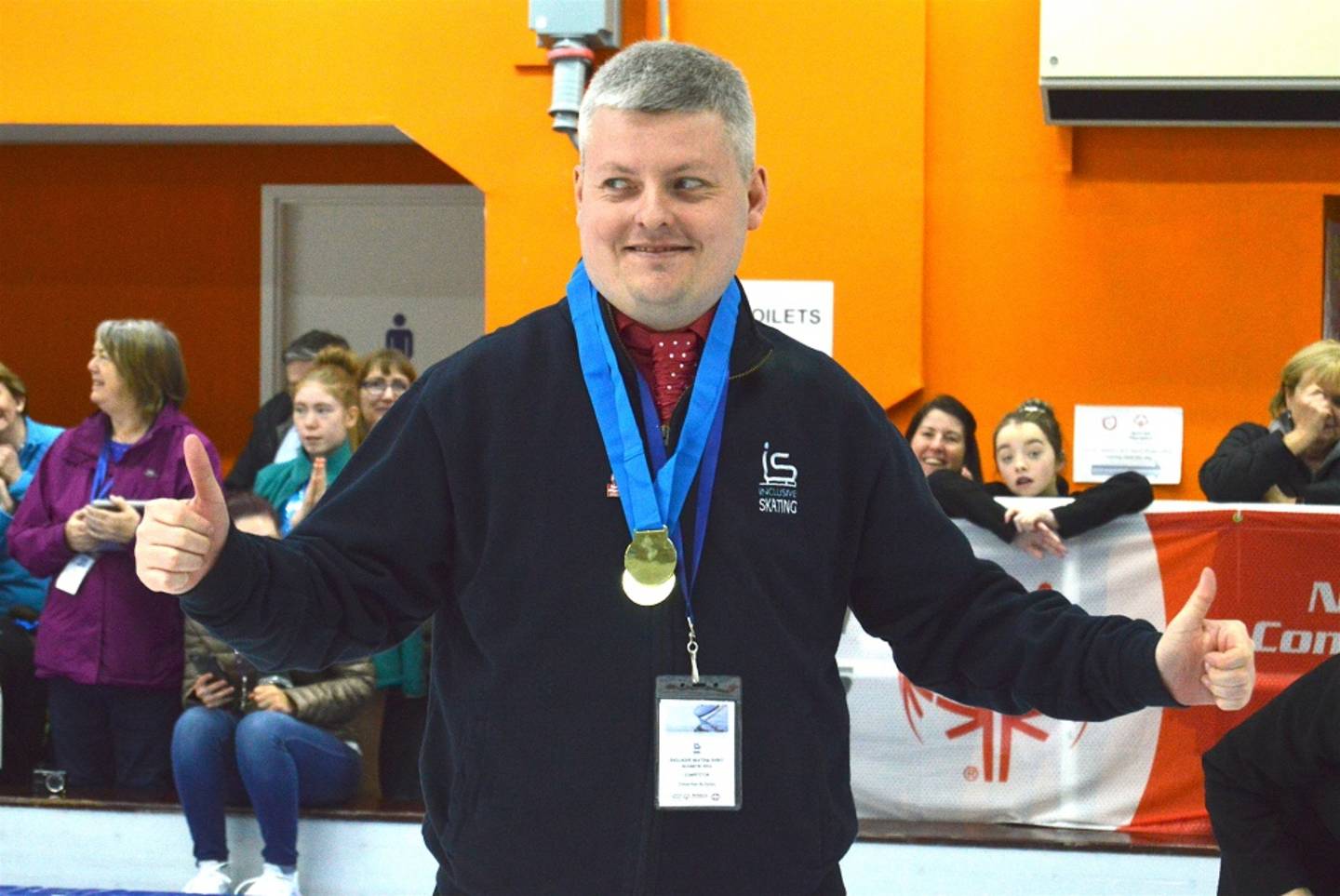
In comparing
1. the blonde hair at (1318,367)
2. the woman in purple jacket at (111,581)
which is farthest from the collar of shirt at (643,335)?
the blonde hair at (1318,367)

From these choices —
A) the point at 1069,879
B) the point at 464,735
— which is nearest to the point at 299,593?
the point at 464,735

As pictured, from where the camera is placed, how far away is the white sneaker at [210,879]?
455 cm

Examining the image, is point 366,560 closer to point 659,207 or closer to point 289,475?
point 659,207

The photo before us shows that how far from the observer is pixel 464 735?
180 centimetres

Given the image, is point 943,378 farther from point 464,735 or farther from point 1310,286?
point 464,735

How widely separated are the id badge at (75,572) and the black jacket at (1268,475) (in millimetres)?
3332

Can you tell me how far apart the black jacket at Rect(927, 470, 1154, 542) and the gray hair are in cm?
285

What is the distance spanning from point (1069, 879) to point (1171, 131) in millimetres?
3241

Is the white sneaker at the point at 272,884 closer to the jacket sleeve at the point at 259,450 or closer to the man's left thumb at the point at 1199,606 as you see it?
the jacket sleeve at the point at 259,450

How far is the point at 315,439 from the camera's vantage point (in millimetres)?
5168

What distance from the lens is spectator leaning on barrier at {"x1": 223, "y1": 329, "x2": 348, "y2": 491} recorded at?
5.97m

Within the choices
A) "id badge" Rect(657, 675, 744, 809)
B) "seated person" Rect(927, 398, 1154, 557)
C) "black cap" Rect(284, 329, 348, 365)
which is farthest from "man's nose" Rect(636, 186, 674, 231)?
"black cap" Rect(284, 329, 348, 365)

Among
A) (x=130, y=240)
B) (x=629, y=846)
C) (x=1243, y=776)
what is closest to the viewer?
(x=629, y=846)

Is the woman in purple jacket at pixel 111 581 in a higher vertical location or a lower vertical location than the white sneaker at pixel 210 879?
higher
